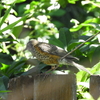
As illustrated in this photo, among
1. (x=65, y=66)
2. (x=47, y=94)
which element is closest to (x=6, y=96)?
(x=47, y=94)

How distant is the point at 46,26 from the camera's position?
5.25 m

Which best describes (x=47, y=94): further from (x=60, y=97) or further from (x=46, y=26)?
(x=46, y=26)

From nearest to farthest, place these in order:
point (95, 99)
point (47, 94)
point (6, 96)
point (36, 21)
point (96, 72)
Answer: point (95, 99) < point (47, 94) < point (6, 96) < point (96, 72) < point (36, 21)

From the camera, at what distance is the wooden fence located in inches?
92.5

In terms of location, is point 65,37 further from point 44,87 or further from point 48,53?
point 44,87

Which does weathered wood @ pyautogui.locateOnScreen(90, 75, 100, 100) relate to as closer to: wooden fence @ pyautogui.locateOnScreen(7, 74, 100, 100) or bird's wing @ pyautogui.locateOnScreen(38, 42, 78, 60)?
wooden fence @ pyautogui.locateOnScreen(7, 74, 100, 100)

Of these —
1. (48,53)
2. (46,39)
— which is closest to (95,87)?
(48,53)

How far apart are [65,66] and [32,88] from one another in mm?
1361

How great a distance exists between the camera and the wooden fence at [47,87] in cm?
235

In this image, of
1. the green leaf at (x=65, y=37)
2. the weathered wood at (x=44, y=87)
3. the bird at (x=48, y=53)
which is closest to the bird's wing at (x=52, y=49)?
the bird at (x=48, y=53)

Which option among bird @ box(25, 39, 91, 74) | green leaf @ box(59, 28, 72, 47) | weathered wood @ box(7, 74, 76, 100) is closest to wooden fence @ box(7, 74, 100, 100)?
weathered wood @ box(7, 74, 76, 100)

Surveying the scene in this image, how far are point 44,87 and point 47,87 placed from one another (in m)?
0.03

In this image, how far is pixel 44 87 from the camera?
2496mm

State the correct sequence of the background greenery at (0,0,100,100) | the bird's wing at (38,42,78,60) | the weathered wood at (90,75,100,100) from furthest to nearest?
the bird's wing at (38,42,78,60) → the background greenery at (0,0,100,100) → the weathered wood at (90,75,100,100)
